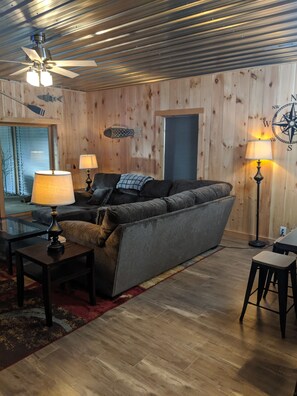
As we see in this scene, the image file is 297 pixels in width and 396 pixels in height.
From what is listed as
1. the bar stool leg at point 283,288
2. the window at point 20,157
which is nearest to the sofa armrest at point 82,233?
the bar stool leg at point 283,288

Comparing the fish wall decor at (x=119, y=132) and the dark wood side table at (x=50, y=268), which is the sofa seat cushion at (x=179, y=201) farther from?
the fish wall decor at (x=119, y=132)

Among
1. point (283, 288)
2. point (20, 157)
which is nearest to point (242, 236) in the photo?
point (283, 288)

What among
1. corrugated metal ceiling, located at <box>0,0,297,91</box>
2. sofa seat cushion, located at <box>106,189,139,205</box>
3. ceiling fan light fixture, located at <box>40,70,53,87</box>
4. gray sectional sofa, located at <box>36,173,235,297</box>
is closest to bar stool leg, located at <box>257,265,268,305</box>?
gray sectional sofa, located at <box>36,173,235,297</box>

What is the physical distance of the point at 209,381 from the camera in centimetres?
204

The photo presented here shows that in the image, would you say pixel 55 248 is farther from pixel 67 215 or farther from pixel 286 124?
pixel 286 124

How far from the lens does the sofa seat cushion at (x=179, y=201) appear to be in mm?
3336

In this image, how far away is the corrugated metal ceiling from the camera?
105 inches

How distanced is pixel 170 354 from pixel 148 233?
3.68ft

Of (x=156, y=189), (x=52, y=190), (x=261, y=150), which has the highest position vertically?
(x=261, y=150)

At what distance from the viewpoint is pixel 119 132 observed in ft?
21.7

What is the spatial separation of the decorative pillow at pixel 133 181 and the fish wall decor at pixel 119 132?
107 centimetres

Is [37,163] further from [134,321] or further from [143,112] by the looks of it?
[134,321]

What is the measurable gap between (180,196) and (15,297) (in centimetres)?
204

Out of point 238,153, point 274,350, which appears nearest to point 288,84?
point 238,153
